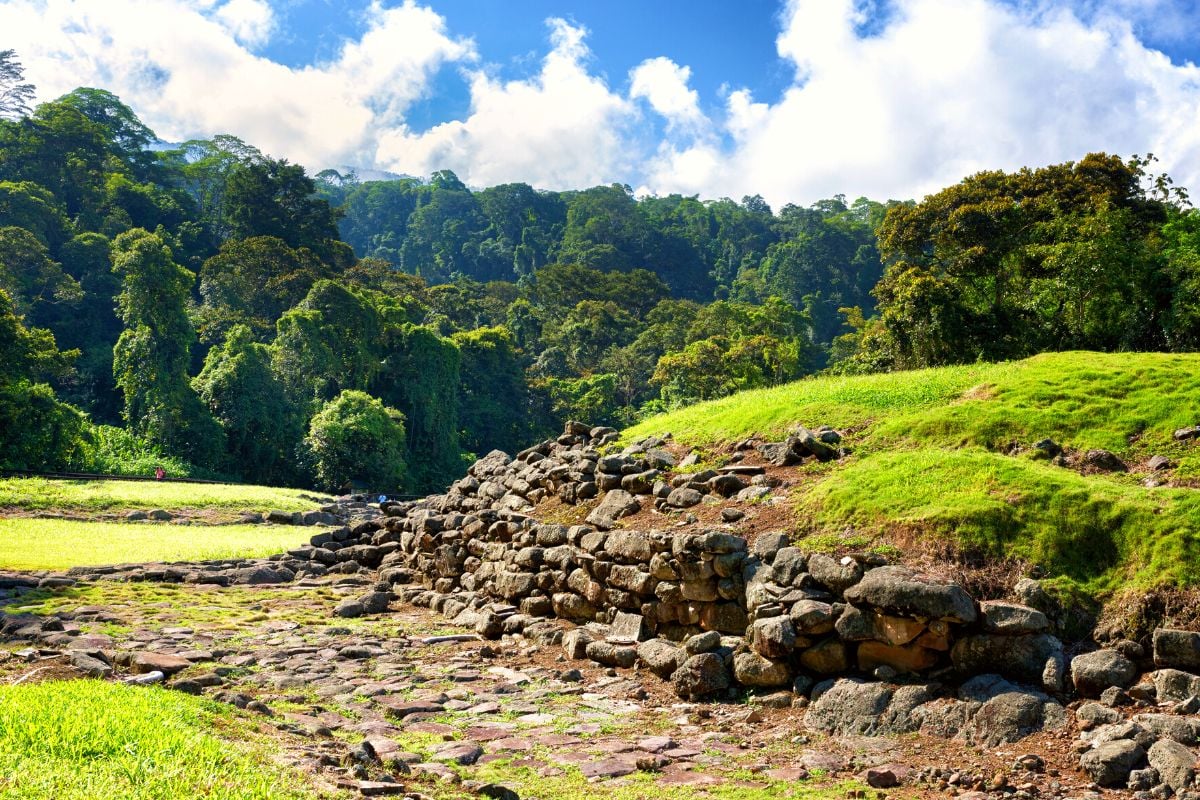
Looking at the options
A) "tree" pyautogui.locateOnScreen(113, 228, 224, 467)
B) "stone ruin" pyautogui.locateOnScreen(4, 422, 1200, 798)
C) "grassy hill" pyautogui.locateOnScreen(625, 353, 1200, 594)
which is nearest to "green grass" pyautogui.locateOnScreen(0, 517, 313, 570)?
"stone ruin" pyautogui.locateOnScreen(4, 422, 1200, 798)

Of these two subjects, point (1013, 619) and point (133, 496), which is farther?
point (133, 496)

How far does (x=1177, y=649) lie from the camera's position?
695 cm

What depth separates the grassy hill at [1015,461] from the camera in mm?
8219

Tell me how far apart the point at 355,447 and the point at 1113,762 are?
134 ft

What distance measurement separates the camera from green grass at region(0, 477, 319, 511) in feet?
81.5

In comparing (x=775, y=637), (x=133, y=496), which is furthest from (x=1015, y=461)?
(x=133, y=496)

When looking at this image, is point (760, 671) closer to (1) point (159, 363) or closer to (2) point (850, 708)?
(2) point (850, 708)

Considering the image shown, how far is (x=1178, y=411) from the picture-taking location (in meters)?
10.6

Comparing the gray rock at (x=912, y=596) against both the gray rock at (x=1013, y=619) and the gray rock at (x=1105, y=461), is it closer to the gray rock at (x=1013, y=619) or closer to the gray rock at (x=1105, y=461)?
the gray rock at (x=1013, y=619)

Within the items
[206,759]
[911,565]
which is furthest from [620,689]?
[206,759]

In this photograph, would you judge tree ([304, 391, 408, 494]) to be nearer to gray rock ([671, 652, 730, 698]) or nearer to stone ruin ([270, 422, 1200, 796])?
stone ruin ([270, 422, 1200, 796])

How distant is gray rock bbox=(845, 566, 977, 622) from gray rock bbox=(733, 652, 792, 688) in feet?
2.97

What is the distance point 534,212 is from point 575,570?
100406mm

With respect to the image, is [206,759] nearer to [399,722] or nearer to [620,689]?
[399,722]
